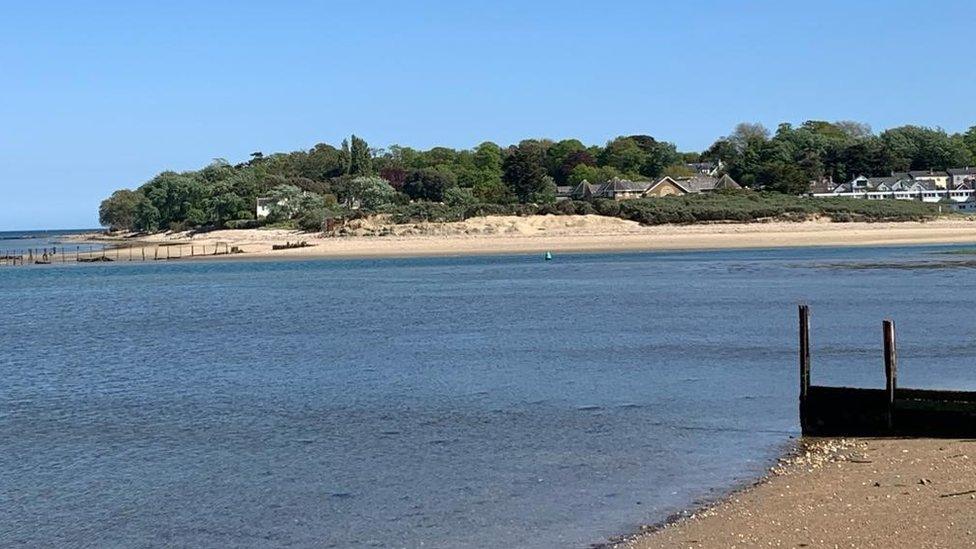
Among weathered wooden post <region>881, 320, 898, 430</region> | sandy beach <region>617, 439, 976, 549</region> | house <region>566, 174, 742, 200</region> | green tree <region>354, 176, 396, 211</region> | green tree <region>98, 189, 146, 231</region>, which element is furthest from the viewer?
green tree <region>98, 189, 146, 231</region>

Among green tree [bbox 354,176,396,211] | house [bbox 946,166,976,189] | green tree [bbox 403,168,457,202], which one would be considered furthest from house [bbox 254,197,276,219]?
house [bbox 946,166,976,189]

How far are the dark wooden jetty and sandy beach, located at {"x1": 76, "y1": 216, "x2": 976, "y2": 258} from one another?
64435mm

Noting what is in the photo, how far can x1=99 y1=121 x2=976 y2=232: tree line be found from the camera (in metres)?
118

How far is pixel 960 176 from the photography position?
144500mm

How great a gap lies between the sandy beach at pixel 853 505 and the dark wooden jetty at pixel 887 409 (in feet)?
1.21

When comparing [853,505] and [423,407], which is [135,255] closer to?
[423,407]

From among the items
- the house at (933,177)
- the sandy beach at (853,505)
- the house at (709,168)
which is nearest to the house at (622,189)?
the house at (709,168)

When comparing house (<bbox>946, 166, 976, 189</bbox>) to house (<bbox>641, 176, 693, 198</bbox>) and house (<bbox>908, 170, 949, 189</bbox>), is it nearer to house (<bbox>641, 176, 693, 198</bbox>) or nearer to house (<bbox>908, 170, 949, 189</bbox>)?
house (<bbox>908, 170, 949, 189</bbox>)

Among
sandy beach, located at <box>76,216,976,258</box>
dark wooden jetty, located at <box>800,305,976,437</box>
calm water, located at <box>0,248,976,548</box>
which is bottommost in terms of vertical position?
calm water, located at <box>0,248,976,548</box>

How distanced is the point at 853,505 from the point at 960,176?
14589 centimetres

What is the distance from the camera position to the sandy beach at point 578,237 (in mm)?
81688

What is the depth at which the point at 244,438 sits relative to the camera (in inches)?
677

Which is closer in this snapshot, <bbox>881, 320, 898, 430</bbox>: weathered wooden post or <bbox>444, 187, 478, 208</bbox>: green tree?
<bbox>881, 320, 898, 430</bbox>: weathered wooden post

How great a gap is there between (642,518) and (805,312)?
199 inches
